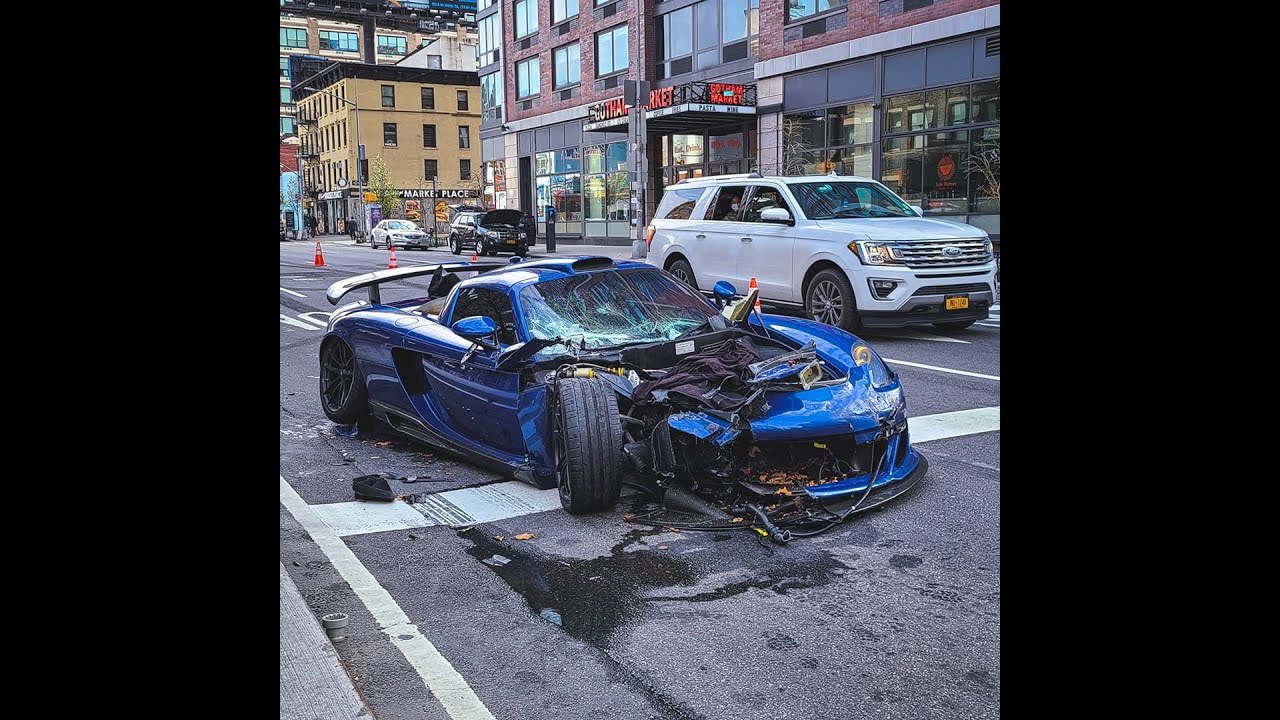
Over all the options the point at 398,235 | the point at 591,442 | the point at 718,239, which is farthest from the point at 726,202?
the point at 398,235

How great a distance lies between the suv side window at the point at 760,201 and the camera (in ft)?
39.4

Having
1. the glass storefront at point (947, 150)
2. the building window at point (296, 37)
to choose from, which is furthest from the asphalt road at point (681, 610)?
the building window at point (296, 37)

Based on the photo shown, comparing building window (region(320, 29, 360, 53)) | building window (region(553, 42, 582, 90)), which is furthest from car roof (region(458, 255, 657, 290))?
building window (region(320, 29, 360, 53))

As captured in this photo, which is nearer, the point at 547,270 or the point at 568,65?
the point at 547,270

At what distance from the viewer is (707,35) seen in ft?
108

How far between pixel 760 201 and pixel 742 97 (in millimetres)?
17900

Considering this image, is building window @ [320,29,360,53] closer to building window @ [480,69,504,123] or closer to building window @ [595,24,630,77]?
Answer: building window @ [480,69,504,123]

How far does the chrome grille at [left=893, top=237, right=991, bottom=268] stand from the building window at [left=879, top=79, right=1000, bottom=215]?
10864 millimetres

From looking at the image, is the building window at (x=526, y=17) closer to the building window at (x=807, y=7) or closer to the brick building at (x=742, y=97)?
the brick building at (x=742, y=97)

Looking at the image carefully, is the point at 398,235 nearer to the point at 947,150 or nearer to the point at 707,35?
the point at 707,35

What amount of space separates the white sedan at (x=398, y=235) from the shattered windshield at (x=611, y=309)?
122 ft
